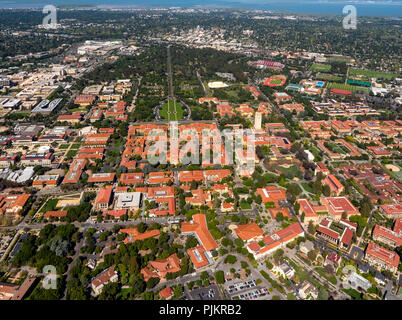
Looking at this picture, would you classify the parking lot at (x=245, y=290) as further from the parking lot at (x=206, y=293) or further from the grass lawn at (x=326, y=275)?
the grass lawn at (x=326, y=275)

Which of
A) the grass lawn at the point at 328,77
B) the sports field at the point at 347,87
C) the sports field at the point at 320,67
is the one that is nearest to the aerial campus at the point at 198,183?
the grass lawn at the point at 328,77

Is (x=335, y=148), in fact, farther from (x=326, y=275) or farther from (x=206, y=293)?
(x=206, y=293)

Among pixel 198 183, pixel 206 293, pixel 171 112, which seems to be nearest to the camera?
pixel 206 293

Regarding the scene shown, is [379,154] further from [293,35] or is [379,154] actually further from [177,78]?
[293,35]

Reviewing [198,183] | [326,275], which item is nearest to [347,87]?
[198,183]

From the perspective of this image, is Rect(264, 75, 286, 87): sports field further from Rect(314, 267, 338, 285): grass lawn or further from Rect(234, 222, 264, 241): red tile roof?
Rect(314, 267, 338, 285): grass lawn

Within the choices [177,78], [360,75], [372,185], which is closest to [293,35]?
[360,75]

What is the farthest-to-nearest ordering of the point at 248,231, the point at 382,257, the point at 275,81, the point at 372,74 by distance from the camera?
the point at 372,74, the point at 275,81, the point at 248,231, the point at 382,257
